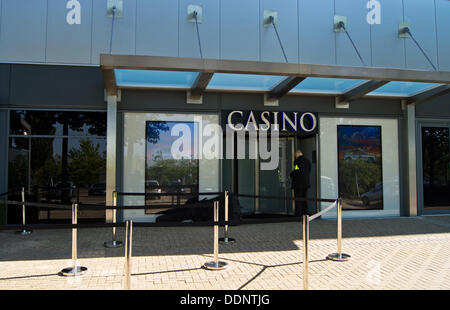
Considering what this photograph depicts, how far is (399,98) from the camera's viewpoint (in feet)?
36.9

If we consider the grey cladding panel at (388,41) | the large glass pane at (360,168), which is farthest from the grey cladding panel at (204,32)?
the grey cladding panel at (388,41)

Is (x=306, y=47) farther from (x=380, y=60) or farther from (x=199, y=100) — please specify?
(x=199, y=100)

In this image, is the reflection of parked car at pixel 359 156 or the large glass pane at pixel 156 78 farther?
the reflection of parked car at pixel 359 156

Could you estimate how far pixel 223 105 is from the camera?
10367mm

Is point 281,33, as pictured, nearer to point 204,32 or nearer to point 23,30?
point 204,32

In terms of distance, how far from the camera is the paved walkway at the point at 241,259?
16.0ft

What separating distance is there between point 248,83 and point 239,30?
80.5 inches

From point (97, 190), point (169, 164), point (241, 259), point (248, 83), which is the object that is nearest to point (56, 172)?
point (97, 190)

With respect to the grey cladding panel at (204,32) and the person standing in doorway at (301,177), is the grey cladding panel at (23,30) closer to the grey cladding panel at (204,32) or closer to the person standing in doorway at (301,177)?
the grey cladding panel at (204,32)

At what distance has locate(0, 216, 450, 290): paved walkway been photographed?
4.88 m

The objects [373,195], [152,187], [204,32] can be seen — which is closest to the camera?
[152,187]

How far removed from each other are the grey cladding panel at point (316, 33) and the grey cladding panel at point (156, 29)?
394cm

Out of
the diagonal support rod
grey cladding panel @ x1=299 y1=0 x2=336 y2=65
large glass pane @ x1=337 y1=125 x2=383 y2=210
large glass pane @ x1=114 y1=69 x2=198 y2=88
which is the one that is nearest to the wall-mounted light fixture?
large glass pane @ x1=114 y1=69 x2=198 y2=88

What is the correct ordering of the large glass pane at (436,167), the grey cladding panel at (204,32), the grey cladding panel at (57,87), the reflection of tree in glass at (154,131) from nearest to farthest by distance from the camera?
the grey cladding panel at (57,87), the reflection of tree in glass at (154,131), the grey cladding panel at (204,32), the large glass pane at (436,167)
